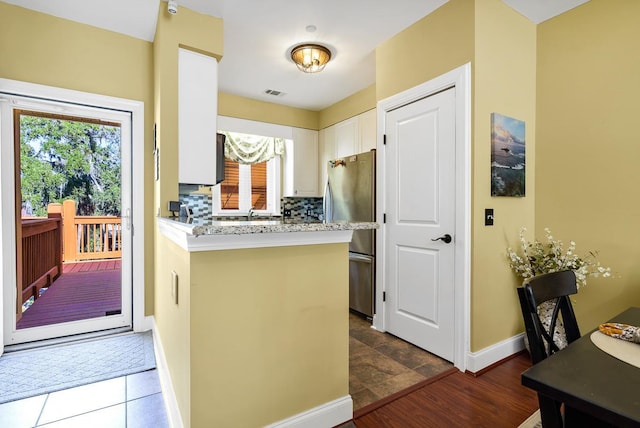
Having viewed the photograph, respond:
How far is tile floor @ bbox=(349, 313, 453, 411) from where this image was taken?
1.98m

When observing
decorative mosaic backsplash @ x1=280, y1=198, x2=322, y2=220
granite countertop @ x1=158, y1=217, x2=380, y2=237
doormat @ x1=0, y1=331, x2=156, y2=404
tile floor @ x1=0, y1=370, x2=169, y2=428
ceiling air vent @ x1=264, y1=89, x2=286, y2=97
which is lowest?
tile floor @ x1=0, y1=370, x2=169, y2=428

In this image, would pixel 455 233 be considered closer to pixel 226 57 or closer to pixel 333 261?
pixel 333 261

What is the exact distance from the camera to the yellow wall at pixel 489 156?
7.16 ft

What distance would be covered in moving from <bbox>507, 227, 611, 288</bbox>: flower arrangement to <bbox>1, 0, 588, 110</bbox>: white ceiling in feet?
5.84

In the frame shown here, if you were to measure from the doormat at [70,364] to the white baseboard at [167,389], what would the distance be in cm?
10

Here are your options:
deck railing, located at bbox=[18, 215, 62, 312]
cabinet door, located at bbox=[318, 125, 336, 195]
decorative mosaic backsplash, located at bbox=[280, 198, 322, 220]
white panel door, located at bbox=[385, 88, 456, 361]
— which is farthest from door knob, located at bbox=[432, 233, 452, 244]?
deck railing, located at bbox=[18, 215, 62, 312]

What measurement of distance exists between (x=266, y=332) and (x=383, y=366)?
1256mm

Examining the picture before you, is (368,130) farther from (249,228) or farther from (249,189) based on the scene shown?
(249,228)

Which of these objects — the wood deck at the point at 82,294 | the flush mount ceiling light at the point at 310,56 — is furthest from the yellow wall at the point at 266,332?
the wood deck at the point at 82,294

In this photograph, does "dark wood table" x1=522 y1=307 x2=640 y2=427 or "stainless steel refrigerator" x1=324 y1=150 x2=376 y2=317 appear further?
"stainless steel refrigerator" x1=324 y1=150 x2=376 y2=317

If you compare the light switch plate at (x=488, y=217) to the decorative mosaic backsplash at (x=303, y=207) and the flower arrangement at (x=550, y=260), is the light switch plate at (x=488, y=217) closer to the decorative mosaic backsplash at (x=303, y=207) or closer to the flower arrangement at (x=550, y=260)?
the flower arrangement at (x=550, y=260)

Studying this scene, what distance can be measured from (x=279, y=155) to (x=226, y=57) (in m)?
1.70

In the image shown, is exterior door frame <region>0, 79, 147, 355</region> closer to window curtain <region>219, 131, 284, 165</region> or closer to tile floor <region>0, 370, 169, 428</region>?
tile floor <region>0, 370, 169, 428</region>

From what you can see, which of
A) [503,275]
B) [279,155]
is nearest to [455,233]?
[503,275]
